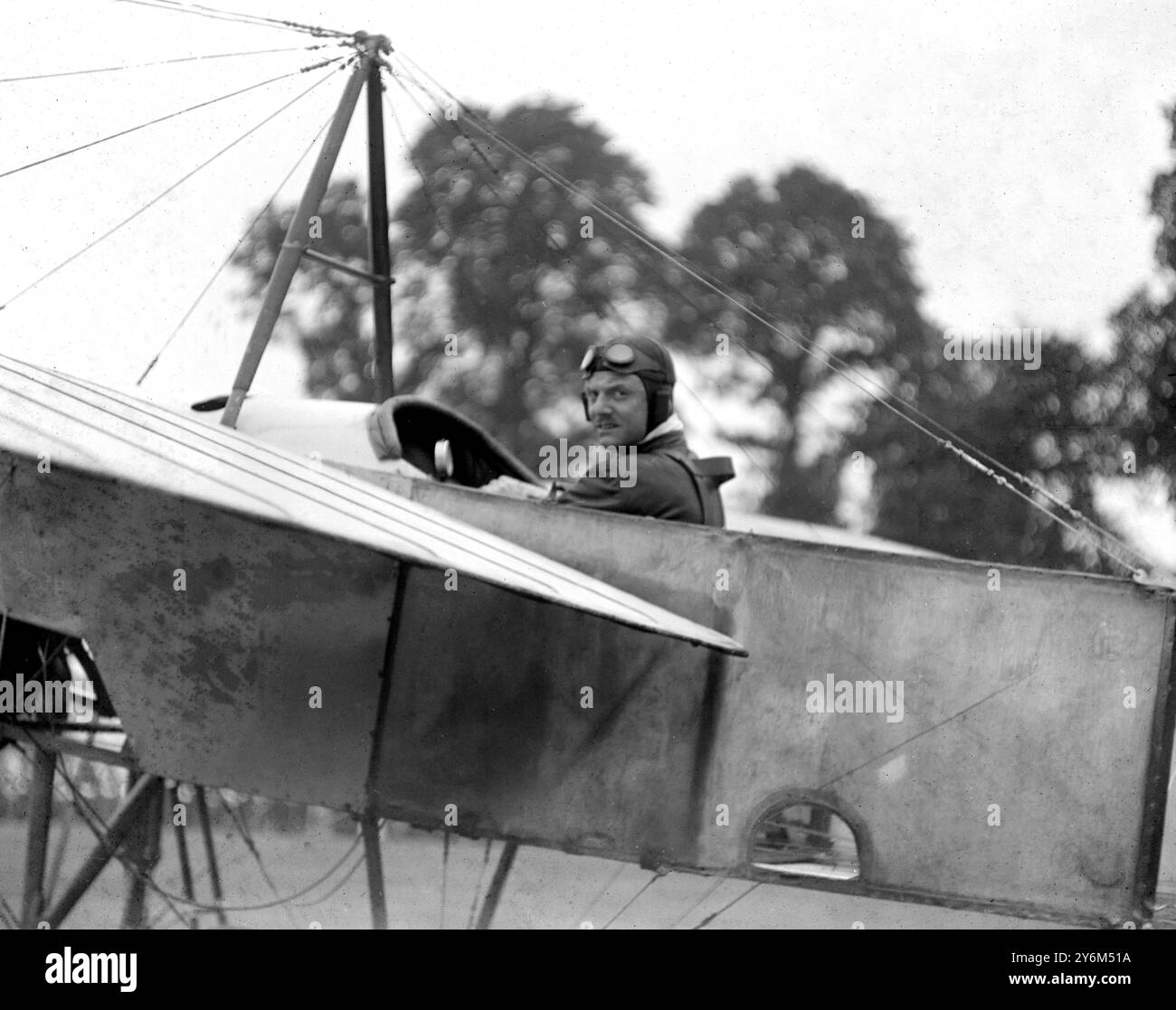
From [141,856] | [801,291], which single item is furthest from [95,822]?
[801,291]

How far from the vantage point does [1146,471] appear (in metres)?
15.2

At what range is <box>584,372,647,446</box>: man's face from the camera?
4.75m

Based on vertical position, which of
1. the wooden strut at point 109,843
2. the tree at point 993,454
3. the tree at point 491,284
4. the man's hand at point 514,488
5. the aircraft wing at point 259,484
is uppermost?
the tree at point 491,284

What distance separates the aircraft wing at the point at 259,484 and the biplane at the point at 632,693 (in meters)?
0.06

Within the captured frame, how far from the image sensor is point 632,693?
14.1ft

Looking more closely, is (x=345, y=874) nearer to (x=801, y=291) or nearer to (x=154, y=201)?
(x=154, y=201)

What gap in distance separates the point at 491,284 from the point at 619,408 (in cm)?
1520

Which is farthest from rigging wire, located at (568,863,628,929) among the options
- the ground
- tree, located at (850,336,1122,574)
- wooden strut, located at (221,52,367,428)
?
tree, located at (850,336,1122,574)

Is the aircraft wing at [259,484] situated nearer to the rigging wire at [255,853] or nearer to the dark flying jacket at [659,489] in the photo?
the dark flying jacket at [659,489]

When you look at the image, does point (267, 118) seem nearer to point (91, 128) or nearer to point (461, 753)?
point (91, 128)

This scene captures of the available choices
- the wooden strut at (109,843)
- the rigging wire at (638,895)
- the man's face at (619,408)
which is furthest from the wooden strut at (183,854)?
the man's face at (619,408)

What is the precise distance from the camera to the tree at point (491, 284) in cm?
1880
